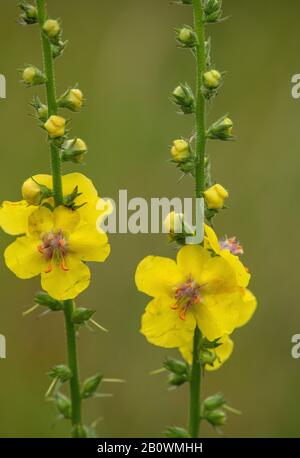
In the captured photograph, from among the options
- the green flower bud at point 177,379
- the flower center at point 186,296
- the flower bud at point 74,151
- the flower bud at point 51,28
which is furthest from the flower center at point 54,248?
the flower bud at point 51,28

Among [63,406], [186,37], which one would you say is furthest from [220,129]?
[63,406]

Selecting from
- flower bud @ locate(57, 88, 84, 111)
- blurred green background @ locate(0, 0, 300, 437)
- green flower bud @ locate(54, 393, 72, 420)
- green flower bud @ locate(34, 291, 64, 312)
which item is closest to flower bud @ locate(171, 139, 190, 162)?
flower bud @ locate(57, 88, 84, 111)

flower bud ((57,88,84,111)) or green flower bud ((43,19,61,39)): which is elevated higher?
green flower bud ((43,19,61,39))

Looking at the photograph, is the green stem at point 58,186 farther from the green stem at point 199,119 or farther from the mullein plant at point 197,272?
the green stem at point 199,119

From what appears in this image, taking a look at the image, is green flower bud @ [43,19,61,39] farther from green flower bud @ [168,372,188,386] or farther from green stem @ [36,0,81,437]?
green flower bud @ [168,372,188,386]

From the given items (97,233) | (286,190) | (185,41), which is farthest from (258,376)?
(185,41)
